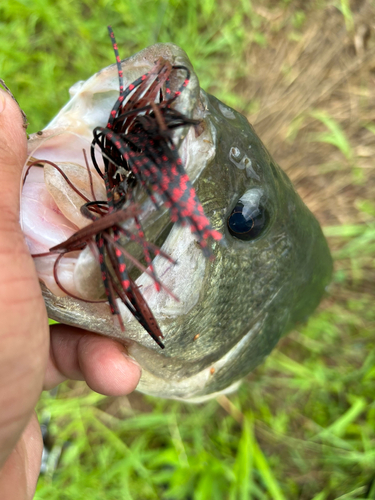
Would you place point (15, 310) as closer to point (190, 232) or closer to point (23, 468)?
point (190, 232)

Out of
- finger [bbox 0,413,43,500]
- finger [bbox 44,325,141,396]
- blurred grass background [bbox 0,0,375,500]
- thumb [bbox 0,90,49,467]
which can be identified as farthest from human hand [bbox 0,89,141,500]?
blurred grass background [bbox 0,0,375,500]

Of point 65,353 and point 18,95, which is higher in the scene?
point 18,95

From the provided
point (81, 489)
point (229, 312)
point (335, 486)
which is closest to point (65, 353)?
point (229, 312)

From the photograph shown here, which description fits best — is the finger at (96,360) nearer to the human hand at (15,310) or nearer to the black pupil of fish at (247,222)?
the human hand at (15,310)

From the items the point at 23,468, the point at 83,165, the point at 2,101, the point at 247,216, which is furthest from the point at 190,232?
the point at 23,468

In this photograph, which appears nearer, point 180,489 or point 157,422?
point 180,489

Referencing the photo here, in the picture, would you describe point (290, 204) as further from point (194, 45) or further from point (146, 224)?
point (194, 45)
